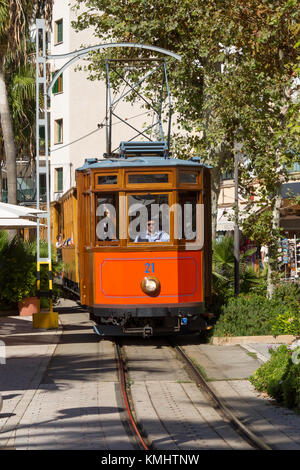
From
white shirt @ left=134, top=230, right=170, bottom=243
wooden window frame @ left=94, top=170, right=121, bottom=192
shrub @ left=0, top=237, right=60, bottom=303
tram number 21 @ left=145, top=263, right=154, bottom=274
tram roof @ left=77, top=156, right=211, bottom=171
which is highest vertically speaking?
tram roof @ left=77, top=156, right=211, bottom=171

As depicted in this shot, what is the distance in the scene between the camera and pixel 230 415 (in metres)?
9.39

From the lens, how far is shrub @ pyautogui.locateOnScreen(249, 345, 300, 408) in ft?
32.6

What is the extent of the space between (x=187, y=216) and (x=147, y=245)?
0.89 m

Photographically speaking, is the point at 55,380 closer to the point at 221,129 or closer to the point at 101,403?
the point at 101,403

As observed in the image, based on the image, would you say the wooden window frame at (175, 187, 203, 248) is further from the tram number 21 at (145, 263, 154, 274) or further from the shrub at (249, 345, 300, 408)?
the shrub at (249, 345, 300, 408)

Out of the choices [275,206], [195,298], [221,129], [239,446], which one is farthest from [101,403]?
[221,129]

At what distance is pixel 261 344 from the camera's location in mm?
15508

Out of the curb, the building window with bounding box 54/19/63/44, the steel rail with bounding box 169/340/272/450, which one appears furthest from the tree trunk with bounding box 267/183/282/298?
the building window with bounding box 54/19/63/44

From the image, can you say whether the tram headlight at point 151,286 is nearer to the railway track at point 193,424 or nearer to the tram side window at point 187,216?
the tram side window at point 187,216

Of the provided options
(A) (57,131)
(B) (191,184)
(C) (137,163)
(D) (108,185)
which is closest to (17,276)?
(D) (108,185)

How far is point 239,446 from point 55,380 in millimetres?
4426

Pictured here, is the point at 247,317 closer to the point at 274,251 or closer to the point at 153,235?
the point at 274,251

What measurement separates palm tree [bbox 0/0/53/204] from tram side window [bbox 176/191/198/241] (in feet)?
30.4
